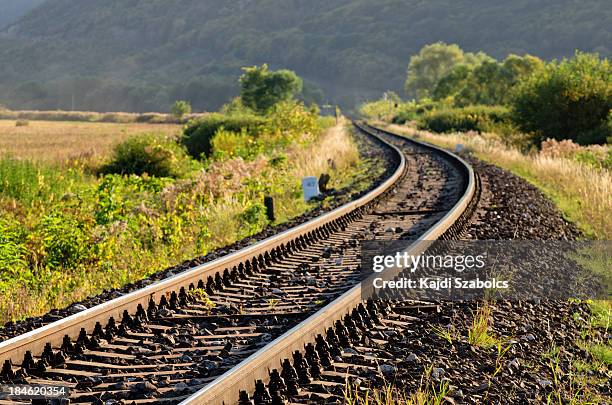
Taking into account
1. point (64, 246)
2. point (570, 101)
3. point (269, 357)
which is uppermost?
point (269, 357)

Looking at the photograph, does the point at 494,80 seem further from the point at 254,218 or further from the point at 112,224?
the point at 112,224

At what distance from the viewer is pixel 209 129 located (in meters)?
33.4

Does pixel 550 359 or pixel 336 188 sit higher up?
pixel 550 359

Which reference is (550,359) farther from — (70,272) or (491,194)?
(491,194)

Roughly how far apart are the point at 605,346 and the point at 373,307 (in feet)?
6.25

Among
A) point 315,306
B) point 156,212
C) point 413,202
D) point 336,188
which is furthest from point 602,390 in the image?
point 336,188

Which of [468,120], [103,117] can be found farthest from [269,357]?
[103,117]

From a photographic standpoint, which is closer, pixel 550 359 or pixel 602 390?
pixel 602 390

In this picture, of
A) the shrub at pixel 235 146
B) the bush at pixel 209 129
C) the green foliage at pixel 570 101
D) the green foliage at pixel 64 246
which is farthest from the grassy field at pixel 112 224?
the green foliage at pixel 570 101

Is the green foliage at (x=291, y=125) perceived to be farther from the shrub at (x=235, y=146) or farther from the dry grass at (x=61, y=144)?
the dry grass at (x=61, y=144)

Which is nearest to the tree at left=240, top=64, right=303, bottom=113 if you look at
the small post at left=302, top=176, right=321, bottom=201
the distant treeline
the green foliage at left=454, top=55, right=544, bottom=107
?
the green foliage at left=454, top=55, right=544, bottom=107

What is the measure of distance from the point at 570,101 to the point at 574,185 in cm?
1616

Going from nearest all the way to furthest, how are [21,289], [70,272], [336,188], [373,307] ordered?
[373,307]
[21,289]
[70,272]
[336,188]

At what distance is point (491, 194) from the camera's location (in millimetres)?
15305
